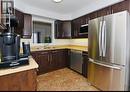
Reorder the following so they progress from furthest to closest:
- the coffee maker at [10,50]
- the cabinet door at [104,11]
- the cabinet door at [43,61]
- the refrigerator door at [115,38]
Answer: the cabinet door at [43,61] → the cabinet door at [104,11] → the refrigerator door at [115,38] → the coffee maker at [10,50]

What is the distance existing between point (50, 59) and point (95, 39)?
2.01 metres

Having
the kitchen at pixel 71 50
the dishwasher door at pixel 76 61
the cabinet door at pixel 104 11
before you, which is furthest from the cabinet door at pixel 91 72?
the cabinet door at pixel 104 11

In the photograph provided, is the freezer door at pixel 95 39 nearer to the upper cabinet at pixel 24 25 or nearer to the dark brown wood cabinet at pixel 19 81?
the dark brown wood cabinet at pixel 19 81

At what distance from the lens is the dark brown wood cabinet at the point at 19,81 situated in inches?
52.1

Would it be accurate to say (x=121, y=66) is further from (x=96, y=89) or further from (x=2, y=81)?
(x=2, y=81)

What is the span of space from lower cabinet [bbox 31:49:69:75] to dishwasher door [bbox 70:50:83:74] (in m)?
0.42

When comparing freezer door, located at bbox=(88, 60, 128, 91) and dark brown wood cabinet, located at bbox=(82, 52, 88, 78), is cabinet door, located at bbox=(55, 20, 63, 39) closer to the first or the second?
dark brown wood cabinet, located at bbox=(82, 52, 88, 78)

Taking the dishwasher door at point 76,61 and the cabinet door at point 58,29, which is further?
the cabinet door at point 58,29

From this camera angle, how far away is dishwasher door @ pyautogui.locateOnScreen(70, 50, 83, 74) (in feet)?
12.1

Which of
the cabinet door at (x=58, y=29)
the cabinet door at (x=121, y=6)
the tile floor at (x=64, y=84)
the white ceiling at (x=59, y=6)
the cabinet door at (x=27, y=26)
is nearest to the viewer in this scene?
the cabinet door at (x=121, y=6)

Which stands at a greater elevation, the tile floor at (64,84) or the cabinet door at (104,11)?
the cabinet door at (104,11)

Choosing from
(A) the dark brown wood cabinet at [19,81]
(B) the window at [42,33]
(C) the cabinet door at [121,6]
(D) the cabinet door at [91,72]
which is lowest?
(D) the cabinet door at [91,72]

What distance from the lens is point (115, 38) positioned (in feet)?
7.07

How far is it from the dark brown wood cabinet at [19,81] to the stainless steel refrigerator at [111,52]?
1553mm
